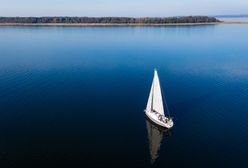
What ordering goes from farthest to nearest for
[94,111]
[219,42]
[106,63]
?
[219,42]
[106,63]
[94,111]

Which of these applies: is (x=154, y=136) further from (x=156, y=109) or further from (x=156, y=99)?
(x=156, y=99)

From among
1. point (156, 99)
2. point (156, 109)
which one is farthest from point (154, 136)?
point (156, 99)

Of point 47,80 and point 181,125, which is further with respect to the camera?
point 47,80

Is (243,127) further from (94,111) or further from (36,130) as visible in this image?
(36,130)

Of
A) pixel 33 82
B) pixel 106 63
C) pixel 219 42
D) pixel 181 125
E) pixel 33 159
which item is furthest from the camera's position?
pixel 219 42

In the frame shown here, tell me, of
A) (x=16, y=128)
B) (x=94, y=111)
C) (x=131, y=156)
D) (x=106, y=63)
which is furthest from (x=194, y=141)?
(x=106, y=63)

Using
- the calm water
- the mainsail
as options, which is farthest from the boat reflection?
the mainsail

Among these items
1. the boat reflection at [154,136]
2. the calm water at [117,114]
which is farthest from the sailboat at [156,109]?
the calm water at [117,114]

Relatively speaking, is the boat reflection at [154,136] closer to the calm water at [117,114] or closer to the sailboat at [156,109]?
the calm water at [117,114]
